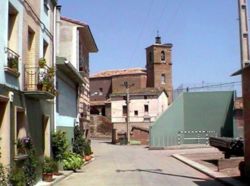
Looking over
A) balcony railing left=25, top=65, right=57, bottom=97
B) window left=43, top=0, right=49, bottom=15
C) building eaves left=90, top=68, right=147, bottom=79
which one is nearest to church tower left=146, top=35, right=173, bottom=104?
building eaves left=90, top=68, right=147, bottom=79

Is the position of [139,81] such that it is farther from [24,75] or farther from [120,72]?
[24,75]

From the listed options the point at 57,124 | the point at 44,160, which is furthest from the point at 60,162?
the point at 44,160

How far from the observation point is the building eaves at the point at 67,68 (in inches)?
870

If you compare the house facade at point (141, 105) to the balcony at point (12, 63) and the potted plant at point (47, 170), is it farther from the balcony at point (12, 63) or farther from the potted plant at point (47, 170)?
the balcony at point (12, 63)

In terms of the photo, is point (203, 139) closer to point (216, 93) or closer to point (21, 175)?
point (216, 93)

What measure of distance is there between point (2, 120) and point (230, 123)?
4164cm

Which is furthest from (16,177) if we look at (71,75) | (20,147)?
(71,75)

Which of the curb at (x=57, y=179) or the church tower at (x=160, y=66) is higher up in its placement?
the church tower at (x=160, y=66)

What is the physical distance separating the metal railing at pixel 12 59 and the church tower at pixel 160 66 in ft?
268

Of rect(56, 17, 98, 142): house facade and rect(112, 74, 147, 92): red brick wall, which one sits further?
rect(112, 74, 147, 92): red brick wall

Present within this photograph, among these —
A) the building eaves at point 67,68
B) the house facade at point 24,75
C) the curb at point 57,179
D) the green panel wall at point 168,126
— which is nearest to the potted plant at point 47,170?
the curb at point 57,179

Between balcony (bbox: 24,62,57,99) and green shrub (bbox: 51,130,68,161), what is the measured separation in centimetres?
386

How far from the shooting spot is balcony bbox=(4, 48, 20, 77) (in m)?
13.2

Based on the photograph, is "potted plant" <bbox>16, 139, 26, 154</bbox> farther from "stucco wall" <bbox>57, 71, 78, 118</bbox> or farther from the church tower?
the church tower
